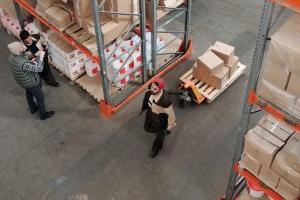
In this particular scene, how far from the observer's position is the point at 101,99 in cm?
850

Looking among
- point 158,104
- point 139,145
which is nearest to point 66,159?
point 139,145

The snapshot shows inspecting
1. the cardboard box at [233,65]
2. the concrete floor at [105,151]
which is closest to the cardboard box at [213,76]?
the cardboard box at [233,65]

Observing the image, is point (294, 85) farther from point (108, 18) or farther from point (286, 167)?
point (108, 18)

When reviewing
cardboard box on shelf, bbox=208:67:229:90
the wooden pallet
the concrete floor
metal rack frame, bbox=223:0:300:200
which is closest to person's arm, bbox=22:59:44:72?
the concrete floor

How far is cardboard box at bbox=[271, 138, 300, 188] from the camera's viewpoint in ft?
15.1

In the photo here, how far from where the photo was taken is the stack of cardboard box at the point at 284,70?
13.0ft

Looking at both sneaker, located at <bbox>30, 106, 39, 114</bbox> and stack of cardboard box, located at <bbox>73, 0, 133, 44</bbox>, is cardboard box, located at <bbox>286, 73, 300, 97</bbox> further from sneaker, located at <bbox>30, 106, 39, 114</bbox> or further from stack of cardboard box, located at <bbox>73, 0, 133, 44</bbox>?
sneaker, located at <bbox>30, 106, 39, 114</bbox>

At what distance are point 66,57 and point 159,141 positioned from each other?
2.73m

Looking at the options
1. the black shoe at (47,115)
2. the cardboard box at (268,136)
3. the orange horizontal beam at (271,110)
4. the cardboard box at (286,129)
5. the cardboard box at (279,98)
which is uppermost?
the cardboard box at (279,98)

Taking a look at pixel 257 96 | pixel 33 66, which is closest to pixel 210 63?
pixel 33 66

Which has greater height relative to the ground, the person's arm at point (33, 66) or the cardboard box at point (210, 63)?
the person's arm at point (33, 66)

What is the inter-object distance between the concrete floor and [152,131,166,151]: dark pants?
174 millimetres

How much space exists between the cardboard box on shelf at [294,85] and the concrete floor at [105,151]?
133 inches

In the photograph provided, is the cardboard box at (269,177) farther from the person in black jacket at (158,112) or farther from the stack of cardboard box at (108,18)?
the stack of cardboard box at (108,18)
